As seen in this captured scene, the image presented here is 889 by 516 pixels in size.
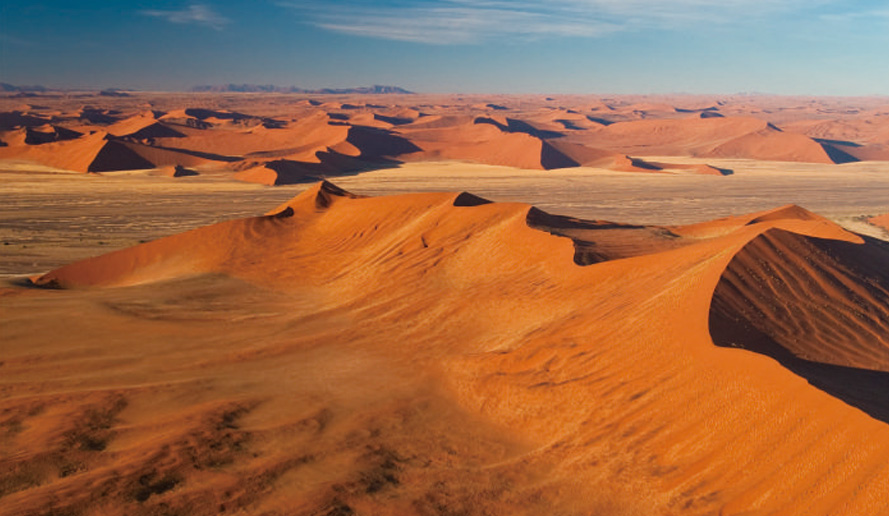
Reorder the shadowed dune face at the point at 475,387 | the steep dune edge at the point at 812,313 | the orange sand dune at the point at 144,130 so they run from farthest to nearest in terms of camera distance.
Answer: the orange sand dune at the point at 144,130, the steep dune edge at the point at 812,313, the shadowed dune face at the point at 475,387

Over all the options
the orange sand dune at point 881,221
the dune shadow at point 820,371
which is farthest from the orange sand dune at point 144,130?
the dune shadow at point 820,371

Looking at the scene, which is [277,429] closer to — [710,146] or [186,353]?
[186,353]

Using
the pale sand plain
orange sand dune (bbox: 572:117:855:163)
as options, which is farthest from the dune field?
orange sand dune (bbox: 572:117:855:163)

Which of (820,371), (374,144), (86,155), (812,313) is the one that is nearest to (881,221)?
(812,313)

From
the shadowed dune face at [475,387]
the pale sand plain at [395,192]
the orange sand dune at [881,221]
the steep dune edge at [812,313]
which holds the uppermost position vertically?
the steep dune edge at [812,313]

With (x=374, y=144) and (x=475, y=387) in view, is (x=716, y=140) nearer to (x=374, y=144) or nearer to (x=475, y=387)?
(x=374, y=144)

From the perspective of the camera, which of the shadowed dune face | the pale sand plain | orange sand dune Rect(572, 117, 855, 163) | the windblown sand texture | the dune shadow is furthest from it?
orange sand dune Rect(572, 117, 855, 163)

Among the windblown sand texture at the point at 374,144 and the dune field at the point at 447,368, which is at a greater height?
the dune field at the point at 447,368

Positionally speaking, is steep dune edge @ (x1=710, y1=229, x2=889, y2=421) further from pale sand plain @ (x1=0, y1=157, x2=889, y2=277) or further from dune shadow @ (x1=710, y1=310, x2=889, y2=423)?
pale sand plain @ (x1=0, y1=157, x2=889, y2=277)

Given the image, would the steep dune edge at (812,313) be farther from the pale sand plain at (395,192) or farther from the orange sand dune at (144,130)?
the orange sand dune at (144,130)

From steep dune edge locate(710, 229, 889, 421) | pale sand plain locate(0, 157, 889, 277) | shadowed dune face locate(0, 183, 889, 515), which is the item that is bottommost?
pale sand plain locate(0, 157, 889, 277)
